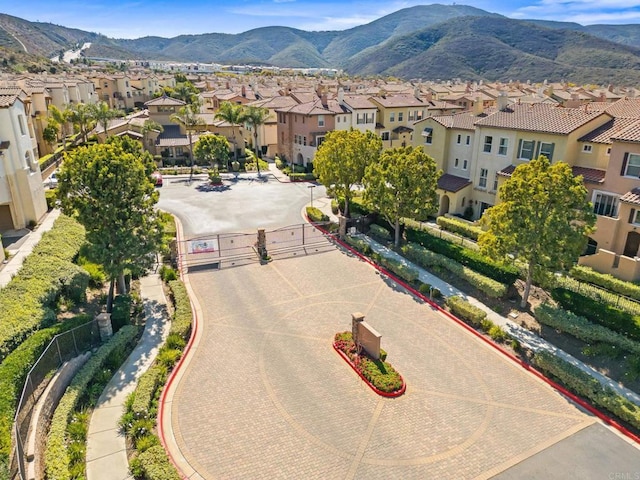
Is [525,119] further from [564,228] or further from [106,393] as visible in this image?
[106,393]

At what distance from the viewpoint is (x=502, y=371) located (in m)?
19.4

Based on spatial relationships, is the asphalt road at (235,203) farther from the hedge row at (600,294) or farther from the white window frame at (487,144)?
the hedge row at (600,294)

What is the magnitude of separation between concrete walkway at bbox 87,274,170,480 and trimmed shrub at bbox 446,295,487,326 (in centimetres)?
1535

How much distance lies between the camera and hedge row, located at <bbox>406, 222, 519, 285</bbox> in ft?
84.8

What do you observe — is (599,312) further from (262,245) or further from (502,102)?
(502,102)

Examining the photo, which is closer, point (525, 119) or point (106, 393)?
point (106, 393)

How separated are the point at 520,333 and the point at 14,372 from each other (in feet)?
72.3

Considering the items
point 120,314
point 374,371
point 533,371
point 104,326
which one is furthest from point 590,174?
point 104,326

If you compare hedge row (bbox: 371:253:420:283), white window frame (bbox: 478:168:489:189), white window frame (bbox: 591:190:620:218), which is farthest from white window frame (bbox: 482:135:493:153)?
hedge row (bbox: 371:253:420:283)

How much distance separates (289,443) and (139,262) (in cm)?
1312

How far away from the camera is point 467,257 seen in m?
28.0

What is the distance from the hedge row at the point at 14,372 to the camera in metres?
12.8

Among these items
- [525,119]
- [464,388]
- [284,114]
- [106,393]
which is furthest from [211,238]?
[284,114]

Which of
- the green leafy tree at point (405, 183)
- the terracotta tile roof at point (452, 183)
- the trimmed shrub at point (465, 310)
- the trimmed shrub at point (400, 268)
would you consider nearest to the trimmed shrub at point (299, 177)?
the terracotta tile roof at point (452, 183)
